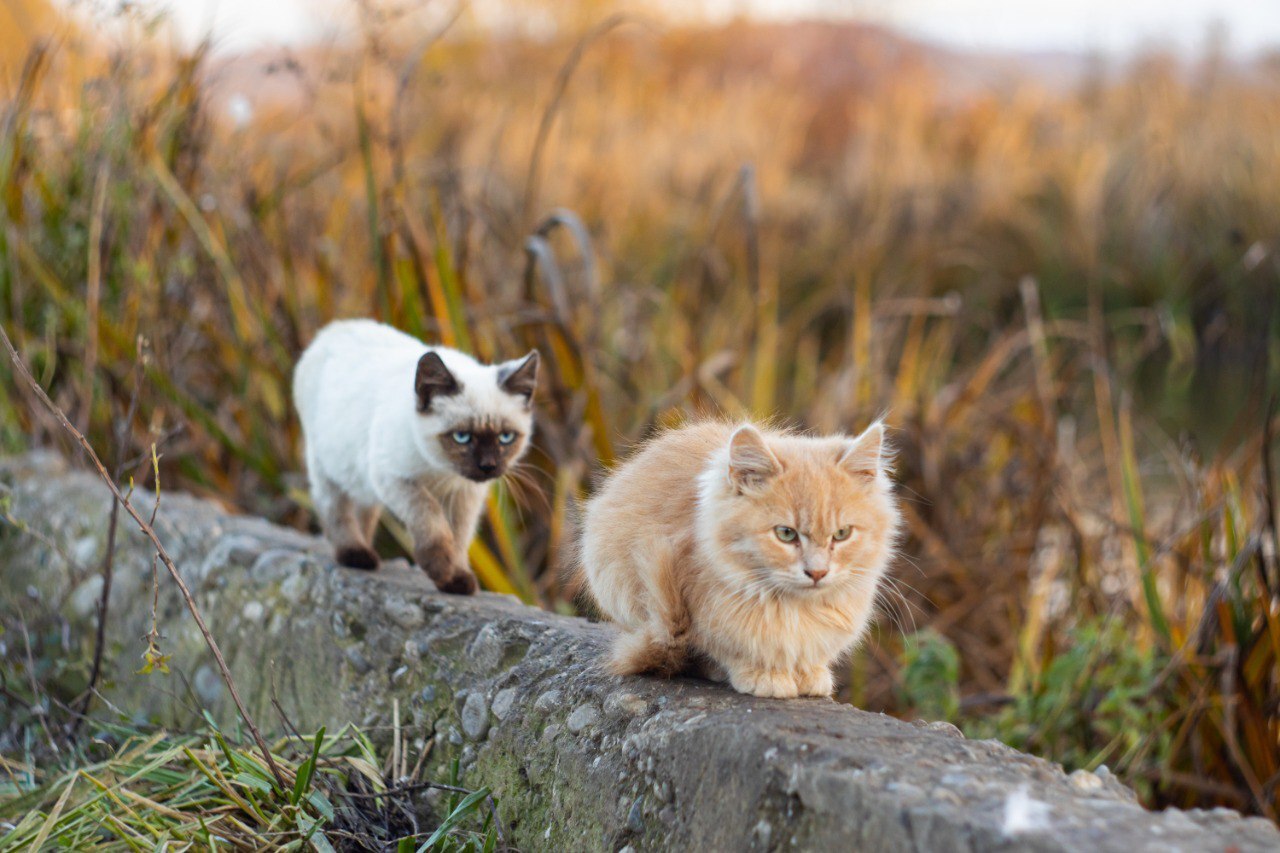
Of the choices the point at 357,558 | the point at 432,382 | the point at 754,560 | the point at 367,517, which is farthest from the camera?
the point at 367,517

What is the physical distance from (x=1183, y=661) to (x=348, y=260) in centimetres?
376

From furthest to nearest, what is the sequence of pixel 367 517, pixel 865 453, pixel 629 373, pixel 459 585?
pixel 629 373
pixel 367 517
pixel 459 585
pixel 865 453

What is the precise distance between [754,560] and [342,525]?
1292 mm

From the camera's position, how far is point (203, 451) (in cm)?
407

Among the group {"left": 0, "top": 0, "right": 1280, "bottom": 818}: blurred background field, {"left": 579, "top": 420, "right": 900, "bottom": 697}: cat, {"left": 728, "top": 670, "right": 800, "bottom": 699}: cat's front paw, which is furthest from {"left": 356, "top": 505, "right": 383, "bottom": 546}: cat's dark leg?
{"left": 728, "top": 670, "right": 800, "bottom": 699}: cat's front paw

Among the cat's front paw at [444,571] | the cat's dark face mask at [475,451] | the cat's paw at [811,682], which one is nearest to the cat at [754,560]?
the cat's paw at [811,682]

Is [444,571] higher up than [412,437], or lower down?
lower down

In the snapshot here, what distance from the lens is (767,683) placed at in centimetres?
191

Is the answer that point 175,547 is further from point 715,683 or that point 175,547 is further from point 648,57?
point 648,57

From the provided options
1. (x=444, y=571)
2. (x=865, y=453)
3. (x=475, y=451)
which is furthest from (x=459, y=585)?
(x=865, y=453)

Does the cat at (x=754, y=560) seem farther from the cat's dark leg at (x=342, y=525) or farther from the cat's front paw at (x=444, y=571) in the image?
the cat's dark leg at (x=342, y=525)

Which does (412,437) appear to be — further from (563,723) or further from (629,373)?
(629,373)

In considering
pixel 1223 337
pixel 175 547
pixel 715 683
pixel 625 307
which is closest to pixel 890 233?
pixel 1223 337

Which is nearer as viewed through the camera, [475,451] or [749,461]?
[749,461]
